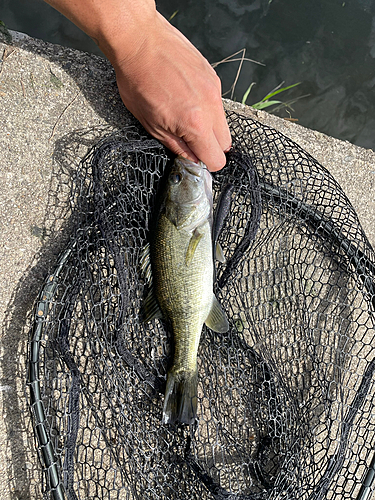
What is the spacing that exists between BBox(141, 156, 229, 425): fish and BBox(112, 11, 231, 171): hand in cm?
16

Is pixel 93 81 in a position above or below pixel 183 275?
above

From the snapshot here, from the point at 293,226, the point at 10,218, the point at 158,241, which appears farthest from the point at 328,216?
the point at 10,218

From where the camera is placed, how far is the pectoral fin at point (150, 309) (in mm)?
2303

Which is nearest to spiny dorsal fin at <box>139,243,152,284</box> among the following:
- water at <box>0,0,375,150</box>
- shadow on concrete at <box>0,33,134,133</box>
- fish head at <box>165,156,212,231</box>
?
fish head at <box>165,156,212,231</box>

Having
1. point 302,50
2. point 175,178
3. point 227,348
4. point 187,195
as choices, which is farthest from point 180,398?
point 302,50

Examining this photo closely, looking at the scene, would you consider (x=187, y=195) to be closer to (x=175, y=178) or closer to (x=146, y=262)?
(x=175, y=178)

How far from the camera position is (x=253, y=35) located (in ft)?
14.0

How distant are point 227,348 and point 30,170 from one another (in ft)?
5.97

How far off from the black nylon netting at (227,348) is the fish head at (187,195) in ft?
0.55

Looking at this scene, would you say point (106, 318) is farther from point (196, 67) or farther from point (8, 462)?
point (196, 67)

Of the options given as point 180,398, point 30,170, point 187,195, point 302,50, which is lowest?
point 180,398

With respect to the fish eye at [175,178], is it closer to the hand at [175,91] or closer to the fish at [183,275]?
the fish at [183,275]

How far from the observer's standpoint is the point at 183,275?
87.7 inches

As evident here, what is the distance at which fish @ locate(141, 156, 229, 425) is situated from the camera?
2.23 meters
